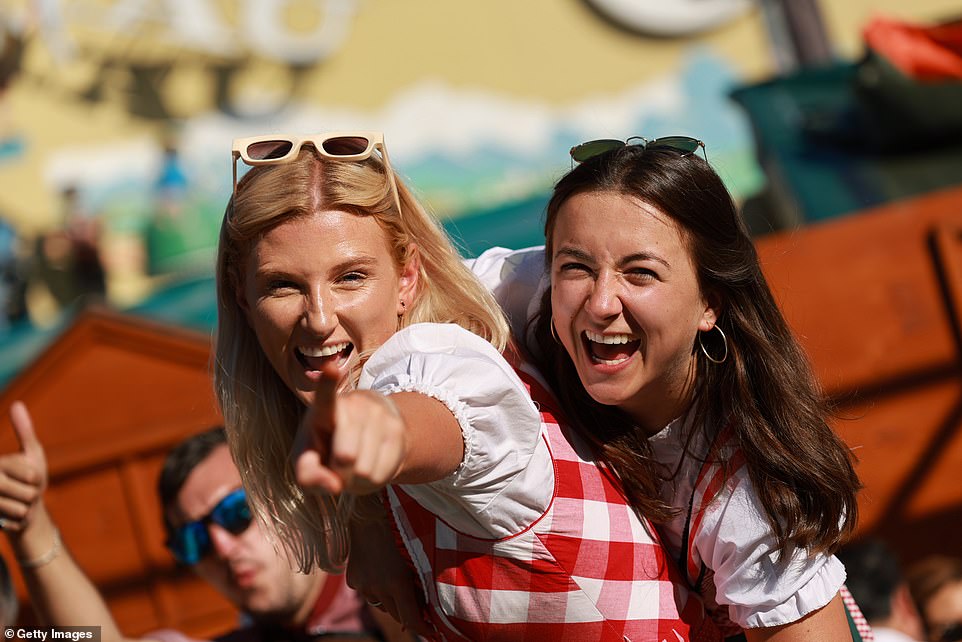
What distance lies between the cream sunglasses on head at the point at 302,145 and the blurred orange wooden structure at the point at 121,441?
5.88 feet

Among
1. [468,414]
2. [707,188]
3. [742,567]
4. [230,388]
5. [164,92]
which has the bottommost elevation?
[164,92]

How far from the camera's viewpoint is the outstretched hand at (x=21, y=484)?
207 cm

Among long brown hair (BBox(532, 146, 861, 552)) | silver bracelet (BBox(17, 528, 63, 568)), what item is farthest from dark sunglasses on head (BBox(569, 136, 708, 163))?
silver bracelet (BBox(17, 528, 63, 568))

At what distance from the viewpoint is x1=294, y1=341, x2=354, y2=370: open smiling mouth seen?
5.16 ft

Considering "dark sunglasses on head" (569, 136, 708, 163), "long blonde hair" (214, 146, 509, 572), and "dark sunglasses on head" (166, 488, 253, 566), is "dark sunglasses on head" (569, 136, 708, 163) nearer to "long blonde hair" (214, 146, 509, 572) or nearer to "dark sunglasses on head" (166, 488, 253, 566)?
"long blonde hair" (214, 146, 509, 572)

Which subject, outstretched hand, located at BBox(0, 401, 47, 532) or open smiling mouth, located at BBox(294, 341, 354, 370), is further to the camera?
outstretched hand, located at BBox(0, 401, 47, 532)

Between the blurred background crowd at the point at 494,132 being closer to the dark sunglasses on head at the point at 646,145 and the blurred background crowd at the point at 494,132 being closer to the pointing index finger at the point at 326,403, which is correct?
the dark sunglasses on head at the point at 646,145

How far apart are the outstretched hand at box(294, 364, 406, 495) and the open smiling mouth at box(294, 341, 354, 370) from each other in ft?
1.58

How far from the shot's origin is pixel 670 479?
62.4 inches

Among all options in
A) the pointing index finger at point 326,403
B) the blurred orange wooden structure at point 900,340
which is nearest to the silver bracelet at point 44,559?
the pointing index finger at point 326,403

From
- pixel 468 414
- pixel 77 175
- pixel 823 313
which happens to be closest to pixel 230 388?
pixel 468 414

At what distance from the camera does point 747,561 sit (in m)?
1.49

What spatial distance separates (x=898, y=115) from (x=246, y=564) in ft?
12.5

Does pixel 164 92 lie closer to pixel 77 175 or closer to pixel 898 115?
pixel 77 175
